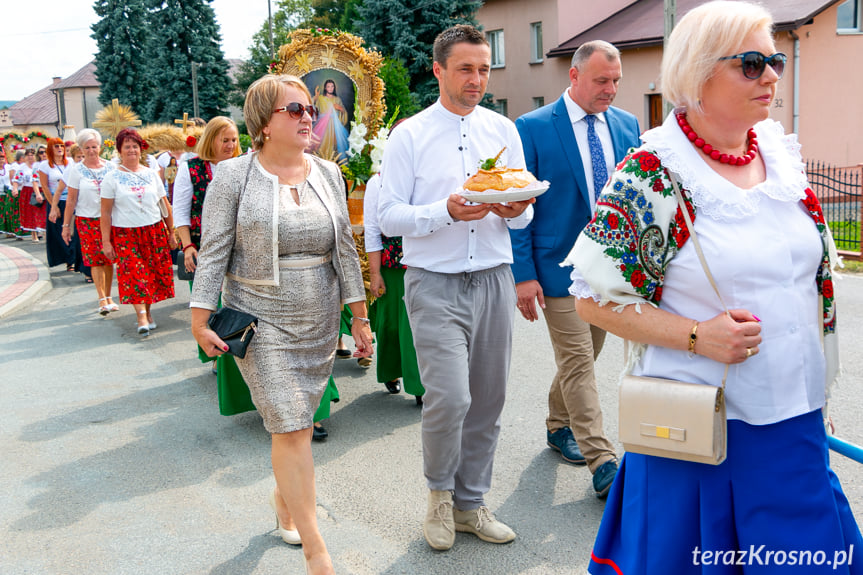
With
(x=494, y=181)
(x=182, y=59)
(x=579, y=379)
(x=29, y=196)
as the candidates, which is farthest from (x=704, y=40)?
(x=182, y=59)

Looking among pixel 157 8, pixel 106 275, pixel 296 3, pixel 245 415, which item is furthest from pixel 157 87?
pixel 245 415

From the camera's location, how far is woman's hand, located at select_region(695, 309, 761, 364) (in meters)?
2.00

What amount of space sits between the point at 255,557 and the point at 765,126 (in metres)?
2.72

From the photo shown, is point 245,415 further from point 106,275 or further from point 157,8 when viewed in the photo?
point 157,8

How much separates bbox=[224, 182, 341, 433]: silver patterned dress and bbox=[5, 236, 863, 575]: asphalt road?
0.77 metres

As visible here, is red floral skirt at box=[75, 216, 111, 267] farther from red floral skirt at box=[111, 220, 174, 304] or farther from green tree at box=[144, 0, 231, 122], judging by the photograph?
green tree at box=[144, 0, 231, 122]

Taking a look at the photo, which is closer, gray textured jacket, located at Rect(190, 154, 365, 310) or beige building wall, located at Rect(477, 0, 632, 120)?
gray textured jacket, located at Rect(190, 154, 365, 310)

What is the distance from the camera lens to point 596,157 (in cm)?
425

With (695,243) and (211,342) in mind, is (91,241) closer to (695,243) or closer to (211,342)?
(211,342)

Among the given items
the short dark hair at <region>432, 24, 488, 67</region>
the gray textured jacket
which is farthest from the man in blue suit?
the gray textured jacket

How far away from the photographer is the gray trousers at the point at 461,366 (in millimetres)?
3529

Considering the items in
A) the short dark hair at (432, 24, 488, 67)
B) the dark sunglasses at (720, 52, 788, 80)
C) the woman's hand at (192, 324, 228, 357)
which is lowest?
the woman's hand at (192, 324, 228, 357)

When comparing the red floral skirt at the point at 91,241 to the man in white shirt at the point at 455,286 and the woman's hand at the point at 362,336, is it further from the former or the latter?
the man in white shirt at the point at 455,286

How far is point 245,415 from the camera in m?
5.78
